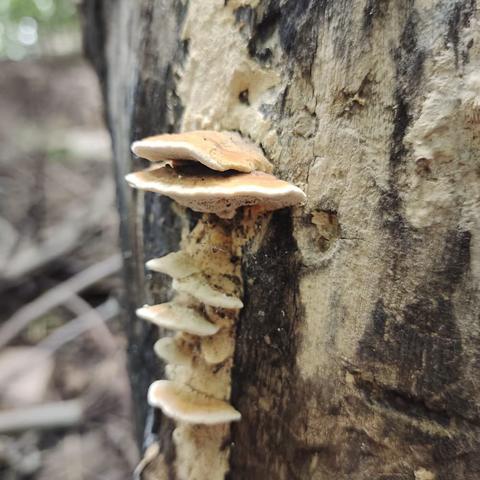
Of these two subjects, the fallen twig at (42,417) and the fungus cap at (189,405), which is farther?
the fallen twig at (42,417)

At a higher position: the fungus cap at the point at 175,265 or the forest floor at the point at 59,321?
the fungus cap at the point at 175,265

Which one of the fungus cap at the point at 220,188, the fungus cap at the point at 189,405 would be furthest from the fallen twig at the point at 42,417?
the fungus cap at the point at 220,188

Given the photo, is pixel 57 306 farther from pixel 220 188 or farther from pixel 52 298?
pixel 220 188

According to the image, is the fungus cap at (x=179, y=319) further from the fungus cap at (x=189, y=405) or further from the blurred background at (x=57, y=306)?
the blurred background at (x=57, y=306)

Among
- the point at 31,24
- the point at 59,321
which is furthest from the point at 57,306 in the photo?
the point at 31,24

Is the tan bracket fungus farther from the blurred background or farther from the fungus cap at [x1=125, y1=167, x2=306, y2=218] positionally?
the blurred background

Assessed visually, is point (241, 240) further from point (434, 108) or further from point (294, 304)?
point (434, 108)

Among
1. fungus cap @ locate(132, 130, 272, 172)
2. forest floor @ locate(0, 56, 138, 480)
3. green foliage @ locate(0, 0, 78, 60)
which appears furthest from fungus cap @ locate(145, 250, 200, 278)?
green foliage @ locate(0, 0, 78, 60)

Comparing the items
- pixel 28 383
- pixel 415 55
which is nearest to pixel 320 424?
pixel 415 55
